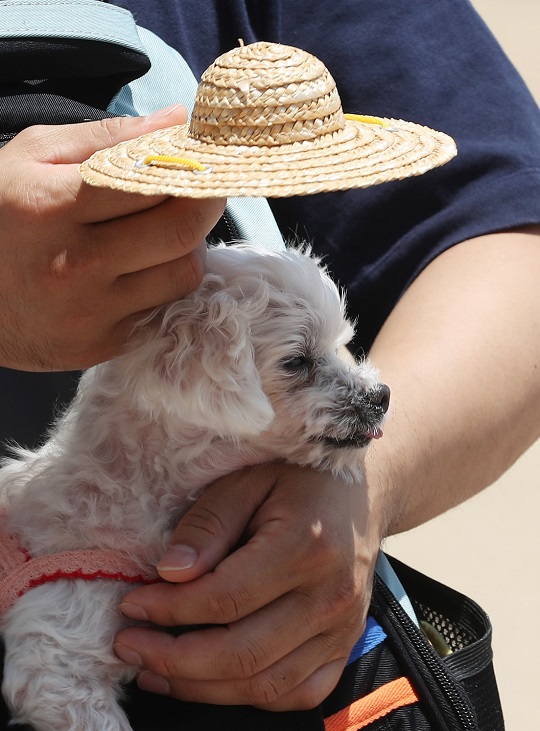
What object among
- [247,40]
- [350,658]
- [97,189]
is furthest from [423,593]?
[247,40]

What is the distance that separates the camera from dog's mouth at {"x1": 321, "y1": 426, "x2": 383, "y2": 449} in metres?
1.30

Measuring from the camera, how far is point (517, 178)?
1.68 m

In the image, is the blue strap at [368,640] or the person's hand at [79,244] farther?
the blue strap at [368,640]

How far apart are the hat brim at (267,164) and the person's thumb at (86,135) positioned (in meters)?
0.09

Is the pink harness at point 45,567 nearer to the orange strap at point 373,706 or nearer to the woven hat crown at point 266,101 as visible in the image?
the orange strap at point 373,706

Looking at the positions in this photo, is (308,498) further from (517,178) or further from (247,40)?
(247,40)

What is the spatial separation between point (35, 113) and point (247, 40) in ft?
2.14

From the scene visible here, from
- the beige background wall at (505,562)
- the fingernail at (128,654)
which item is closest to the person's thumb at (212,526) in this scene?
the fingernail at (128,654)

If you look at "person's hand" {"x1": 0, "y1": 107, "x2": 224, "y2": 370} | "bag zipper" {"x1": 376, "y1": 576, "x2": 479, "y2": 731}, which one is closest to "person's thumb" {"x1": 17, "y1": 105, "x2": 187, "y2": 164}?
"person's hand" {"x1": 0, "y1": 107, "x2": 224, "y2": 370}

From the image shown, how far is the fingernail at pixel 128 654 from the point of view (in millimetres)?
1200

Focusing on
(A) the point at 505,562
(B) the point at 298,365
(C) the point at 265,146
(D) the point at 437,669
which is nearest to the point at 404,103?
(B) the point at 298,365

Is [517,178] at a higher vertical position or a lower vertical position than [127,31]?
lower

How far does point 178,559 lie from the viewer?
3.92 ft

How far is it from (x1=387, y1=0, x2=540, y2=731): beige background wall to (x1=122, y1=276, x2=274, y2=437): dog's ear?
65.5 inches
